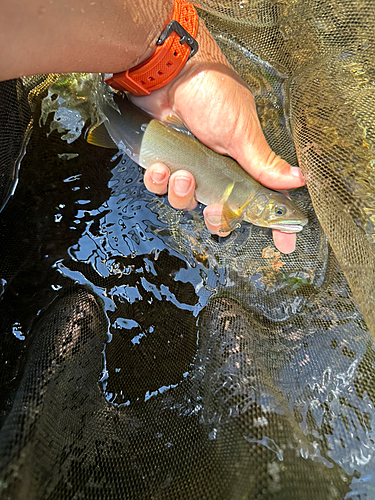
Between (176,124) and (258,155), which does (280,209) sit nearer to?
(258,155)

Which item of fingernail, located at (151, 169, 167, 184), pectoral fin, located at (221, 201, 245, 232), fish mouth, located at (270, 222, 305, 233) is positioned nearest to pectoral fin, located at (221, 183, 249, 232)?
pectoral fin, located at (221, 201, 245, 232)

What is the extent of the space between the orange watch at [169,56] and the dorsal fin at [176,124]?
0.24 m

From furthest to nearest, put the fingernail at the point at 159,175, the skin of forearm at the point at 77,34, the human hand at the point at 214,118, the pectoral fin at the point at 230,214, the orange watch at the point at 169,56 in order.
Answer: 1. the pectoral fin at the point at 230,214
2. the fingernail at the point at 159,175
3. the human hand at the point at 214,118
4. the orange watch at the point at 169,56
5. the skin of forearm at the point at 77,34

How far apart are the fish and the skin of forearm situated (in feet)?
1.32

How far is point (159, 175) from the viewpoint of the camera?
7.22ft

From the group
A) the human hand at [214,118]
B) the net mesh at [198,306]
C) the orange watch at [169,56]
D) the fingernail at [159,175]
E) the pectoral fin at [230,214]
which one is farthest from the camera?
the pectoral fin at [230,214]

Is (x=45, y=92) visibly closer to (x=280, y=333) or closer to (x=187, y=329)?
(x=187, y=329)

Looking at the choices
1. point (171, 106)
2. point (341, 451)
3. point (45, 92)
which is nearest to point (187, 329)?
point (341, 451)

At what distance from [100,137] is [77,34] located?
824 mm

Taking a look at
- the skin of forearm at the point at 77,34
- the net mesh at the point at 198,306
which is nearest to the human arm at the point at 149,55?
the skin of forearm at the point at 77,34

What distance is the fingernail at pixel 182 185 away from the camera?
2.20m

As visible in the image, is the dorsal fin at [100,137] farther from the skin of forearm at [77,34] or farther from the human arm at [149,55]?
the skin of forearm at [77,34]

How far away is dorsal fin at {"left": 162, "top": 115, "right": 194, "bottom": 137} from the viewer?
2.25m

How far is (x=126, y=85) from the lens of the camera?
2.04 m
